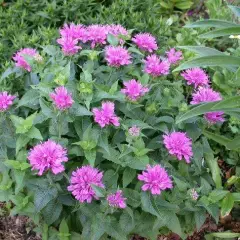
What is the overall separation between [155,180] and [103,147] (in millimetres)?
273

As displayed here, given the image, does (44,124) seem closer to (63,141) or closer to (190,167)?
(63,141)

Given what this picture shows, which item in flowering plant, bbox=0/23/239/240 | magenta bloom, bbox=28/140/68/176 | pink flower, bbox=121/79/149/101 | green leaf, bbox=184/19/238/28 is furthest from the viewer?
green leaf, bbox=184/19/238/28

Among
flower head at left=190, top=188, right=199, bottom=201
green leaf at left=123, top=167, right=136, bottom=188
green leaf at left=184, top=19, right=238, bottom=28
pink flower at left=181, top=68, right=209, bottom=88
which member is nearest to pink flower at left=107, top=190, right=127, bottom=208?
green leaf at left=123, top=167, right=136, bottom=188

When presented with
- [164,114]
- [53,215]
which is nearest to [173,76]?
[164,114]

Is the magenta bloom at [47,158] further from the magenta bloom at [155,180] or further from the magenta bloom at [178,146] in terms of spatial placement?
the magenta bloom at [178,146]

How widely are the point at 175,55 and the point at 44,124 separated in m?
0.80

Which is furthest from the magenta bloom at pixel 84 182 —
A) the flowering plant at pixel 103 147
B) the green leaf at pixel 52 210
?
the green leaf at pixel 52 210

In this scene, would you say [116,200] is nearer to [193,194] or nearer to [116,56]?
[193,194]

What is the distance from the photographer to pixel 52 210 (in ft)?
6.61

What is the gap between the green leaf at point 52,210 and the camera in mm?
2009

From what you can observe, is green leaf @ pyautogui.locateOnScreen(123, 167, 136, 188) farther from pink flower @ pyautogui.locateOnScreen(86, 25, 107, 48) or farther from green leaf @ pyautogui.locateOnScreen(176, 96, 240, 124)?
pink flower @ pyautogui.locateOnScreen(86, 25, 107, 48)

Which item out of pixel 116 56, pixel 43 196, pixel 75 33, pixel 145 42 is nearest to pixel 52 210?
pixel 43 196

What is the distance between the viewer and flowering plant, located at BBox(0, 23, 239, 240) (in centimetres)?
182

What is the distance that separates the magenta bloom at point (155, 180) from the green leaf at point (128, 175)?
0.13 metres
